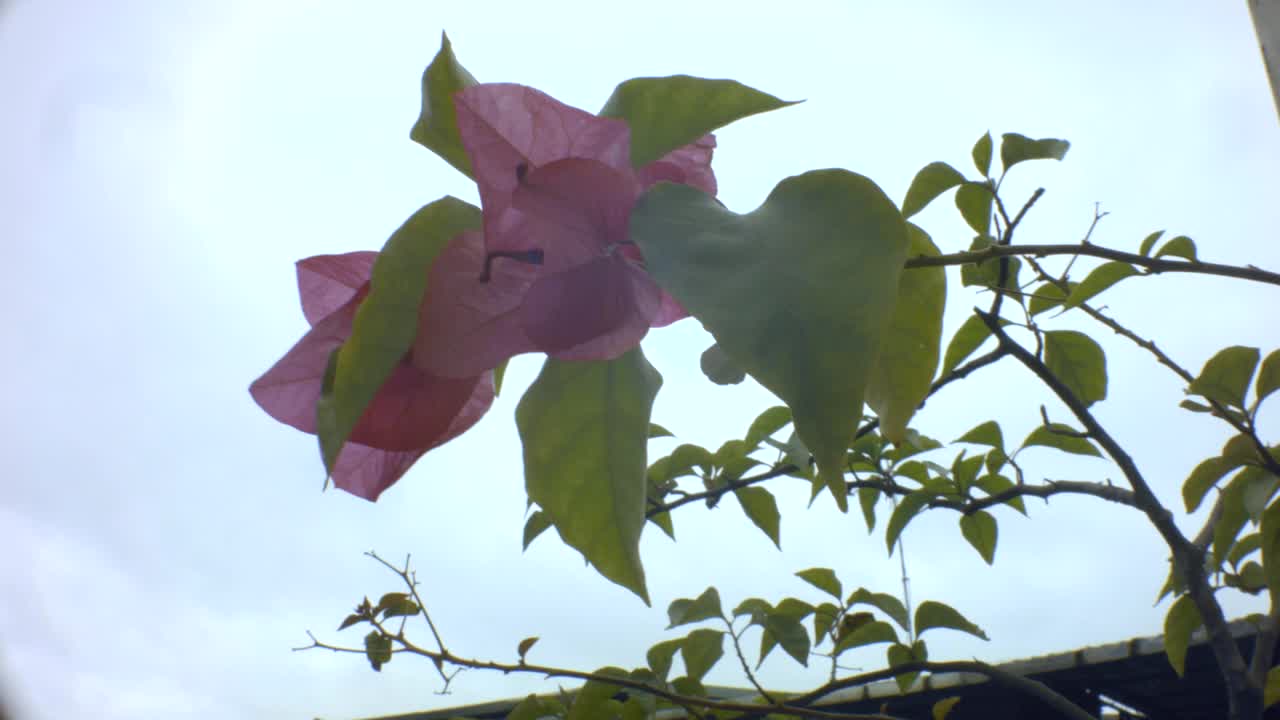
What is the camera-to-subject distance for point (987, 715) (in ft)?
4.15

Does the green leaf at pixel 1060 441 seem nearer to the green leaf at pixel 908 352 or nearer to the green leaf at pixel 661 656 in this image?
the green leaf at pixel 661 656

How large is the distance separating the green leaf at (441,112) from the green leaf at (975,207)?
39 centimetres

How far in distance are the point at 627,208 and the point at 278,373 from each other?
0.33 ft

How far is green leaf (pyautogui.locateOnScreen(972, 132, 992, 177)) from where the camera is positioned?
500 millimetres

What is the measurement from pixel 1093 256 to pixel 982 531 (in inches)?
23.5

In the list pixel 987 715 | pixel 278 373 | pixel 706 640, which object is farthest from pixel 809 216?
pixel 987 715

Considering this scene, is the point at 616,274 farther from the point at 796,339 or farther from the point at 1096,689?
the point at 1096,689

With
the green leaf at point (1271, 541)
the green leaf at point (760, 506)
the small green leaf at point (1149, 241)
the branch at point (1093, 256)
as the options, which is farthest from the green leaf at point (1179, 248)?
the green leaf at point (760, 506)

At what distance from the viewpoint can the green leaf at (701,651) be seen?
796 mm

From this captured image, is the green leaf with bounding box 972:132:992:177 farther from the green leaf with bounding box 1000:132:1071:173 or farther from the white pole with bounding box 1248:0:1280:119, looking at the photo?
the white pole with bounding box 1248:0:1280:119

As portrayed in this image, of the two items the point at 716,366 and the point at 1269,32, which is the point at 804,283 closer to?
the point at 716,366

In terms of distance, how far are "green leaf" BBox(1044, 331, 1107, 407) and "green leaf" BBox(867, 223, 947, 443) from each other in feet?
1.34

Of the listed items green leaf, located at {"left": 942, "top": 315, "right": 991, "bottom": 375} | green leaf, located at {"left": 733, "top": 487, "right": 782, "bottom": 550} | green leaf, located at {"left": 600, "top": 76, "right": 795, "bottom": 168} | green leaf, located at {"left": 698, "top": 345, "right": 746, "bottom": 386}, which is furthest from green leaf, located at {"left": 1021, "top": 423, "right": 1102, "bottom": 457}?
green leaf, located at {"left": 600, "top": 76, "right": 795, "bottom": 168}

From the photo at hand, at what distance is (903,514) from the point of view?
73cm
